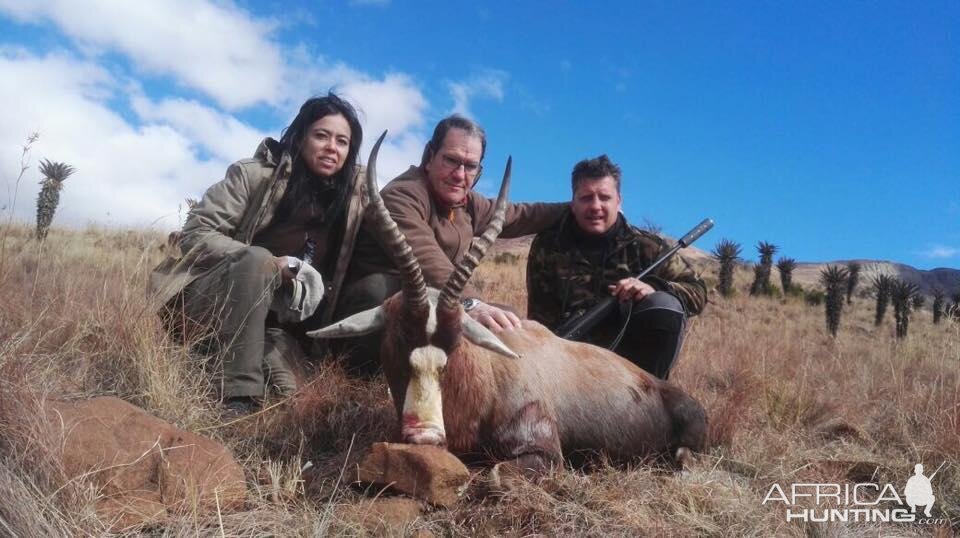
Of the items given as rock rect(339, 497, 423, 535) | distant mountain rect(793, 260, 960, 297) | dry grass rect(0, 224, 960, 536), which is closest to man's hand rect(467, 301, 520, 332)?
dry grass rect(0, 224, 960, 536)

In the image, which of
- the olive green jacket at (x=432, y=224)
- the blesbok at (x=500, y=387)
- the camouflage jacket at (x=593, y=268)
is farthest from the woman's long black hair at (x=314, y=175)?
the camouflage jacket at (x=593, y=268)

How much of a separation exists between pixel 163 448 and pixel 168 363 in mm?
1279

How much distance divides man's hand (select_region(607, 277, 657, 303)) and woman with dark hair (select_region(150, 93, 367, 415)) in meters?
2.29

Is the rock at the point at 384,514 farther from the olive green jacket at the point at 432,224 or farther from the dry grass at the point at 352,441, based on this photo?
the olive green jacket at the point at 432,224

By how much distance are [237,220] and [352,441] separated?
2.42 meters

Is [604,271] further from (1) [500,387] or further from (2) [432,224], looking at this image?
(1) [500,387]

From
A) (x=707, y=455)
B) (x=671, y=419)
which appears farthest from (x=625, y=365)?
(x=707, y=455)

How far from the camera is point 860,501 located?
402 cm

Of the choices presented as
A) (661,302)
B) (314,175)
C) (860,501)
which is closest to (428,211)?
(314,175)

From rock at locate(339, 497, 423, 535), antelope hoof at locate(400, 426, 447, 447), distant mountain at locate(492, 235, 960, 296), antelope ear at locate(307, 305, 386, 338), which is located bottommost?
rock at locate(339, 497, 423, 535)

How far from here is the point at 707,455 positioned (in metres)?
4.51

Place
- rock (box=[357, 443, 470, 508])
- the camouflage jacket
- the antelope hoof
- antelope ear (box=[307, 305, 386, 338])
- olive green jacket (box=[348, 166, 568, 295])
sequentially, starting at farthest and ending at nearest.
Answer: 1. the camouflage jacket
2. olive green jacket (box=[348, 166, 568, 295])
3. antelope ear (box=[307, 305, 386, 338])
4. the antelope hoof
5. rock (box=[357, 443, 470, 508])

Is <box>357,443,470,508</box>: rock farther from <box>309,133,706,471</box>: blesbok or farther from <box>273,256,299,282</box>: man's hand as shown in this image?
<box>273,256,299,282</box>: man's hand

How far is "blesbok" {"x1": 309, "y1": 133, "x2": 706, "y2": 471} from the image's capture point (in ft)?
11.8
